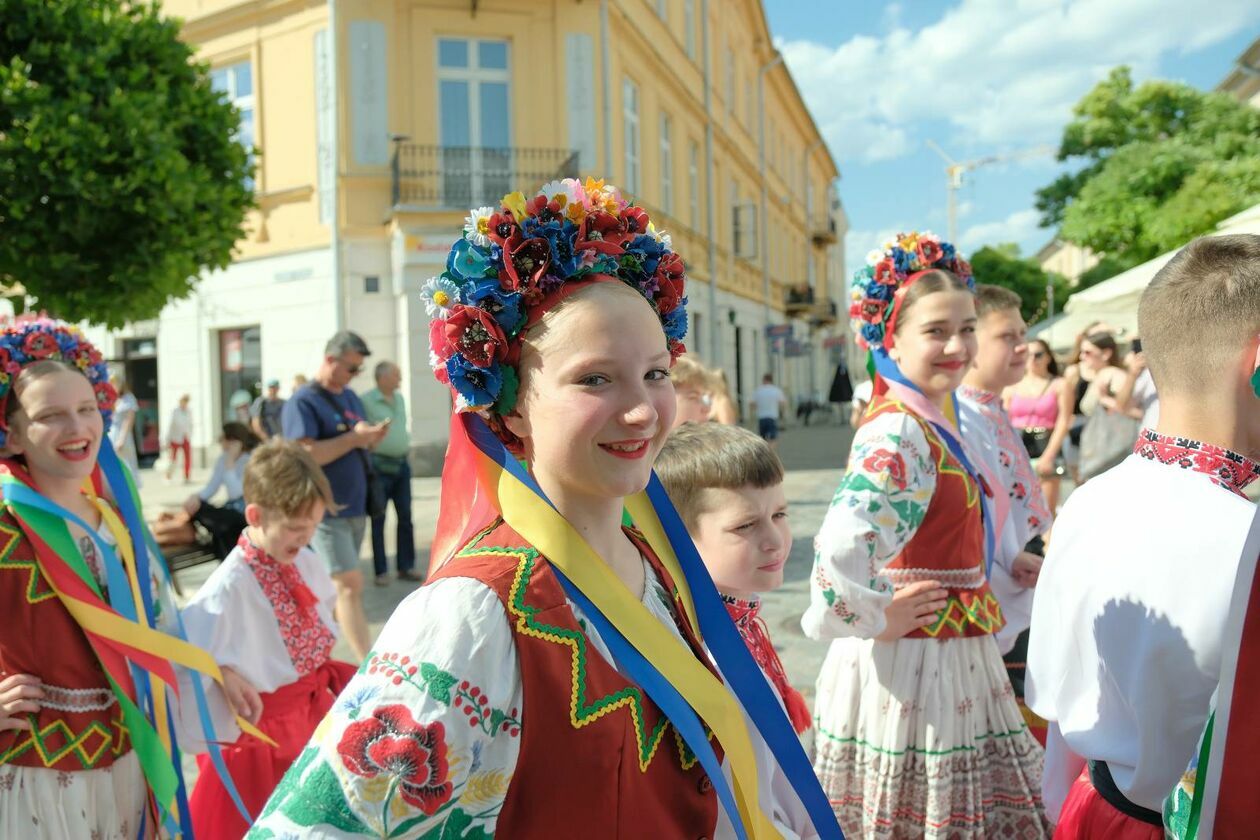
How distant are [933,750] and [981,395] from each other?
1840mm

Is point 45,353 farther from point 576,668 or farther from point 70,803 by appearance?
point 576,668

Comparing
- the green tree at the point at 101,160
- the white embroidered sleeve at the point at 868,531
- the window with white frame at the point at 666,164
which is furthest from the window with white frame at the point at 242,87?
the white embroidered sleeve at the point at 868,531

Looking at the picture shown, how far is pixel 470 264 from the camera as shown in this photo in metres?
1.52

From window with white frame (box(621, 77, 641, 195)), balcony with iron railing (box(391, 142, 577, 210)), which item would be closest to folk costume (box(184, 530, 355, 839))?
balcony with iron railing (box(391, 142, 577, 210))

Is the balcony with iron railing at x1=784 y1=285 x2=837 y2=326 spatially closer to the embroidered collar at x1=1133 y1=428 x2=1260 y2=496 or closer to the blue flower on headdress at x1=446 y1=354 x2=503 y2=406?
the embroidered collar at x1=1133 y1=428 x2=1260 y2=496

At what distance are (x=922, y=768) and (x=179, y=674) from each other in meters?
2.23

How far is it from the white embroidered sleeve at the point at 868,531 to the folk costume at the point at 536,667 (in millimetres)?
964

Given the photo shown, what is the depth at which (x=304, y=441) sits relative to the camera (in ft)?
19.7

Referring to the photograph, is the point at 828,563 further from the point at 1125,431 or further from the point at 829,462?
the point at 829,462

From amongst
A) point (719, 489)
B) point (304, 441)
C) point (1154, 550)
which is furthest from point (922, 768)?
point (304, 441)

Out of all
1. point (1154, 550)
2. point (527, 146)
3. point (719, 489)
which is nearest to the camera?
point (1154, 550)

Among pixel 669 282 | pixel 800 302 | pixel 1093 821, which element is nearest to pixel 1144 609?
pixel 1093 821

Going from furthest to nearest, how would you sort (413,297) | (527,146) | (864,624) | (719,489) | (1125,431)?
(527,146), (413,297), (1125,431), (864,624), (719,489)

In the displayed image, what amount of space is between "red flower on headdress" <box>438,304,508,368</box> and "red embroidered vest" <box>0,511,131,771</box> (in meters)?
1.76
